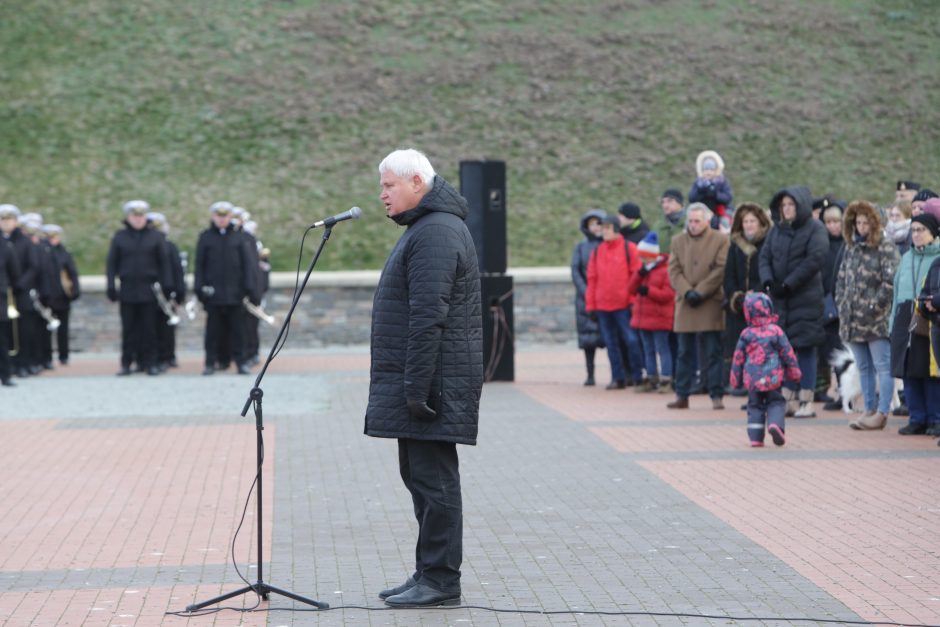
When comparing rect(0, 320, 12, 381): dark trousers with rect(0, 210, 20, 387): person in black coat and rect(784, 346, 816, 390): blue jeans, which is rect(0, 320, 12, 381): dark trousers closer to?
rect(0, 210, 20, 387): person in black coat

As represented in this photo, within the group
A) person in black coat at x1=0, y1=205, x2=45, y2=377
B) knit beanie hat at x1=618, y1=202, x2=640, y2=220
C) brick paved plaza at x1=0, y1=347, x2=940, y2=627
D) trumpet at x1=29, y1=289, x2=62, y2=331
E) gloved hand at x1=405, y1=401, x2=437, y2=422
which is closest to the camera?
gloved hand at x1=405, y1=401, x2=437, y2=422

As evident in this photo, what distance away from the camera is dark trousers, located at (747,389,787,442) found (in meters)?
12.2

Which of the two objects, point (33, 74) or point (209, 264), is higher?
point (33, 74)

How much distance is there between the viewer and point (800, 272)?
556 inches

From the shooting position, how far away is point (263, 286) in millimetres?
23969

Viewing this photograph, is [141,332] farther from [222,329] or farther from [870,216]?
[870,216]

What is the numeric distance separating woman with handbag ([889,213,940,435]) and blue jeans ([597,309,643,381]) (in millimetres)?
4807

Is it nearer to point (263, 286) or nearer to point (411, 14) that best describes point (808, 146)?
point (411, 14)

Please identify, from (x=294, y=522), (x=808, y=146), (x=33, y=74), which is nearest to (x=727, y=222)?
(x=294, y=522)

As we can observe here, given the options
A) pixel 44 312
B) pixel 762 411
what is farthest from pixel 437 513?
pixel 44 312

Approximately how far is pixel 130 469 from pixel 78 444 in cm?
183

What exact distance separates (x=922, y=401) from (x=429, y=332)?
7.26 m

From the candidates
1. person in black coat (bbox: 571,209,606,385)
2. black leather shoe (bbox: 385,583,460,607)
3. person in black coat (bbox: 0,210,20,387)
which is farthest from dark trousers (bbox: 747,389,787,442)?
person in black coat (bbox: 0,210,20,387)

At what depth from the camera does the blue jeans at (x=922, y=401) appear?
1282cm
